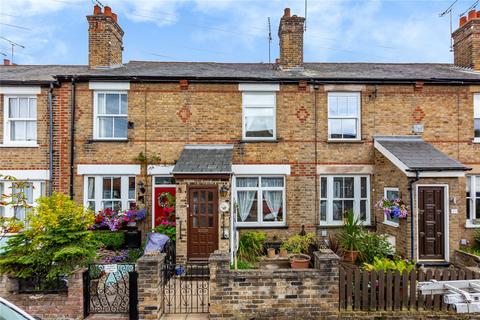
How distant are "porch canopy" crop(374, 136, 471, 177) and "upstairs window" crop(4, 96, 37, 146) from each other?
41.2ft

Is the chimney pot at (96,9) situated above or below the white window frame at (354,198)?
above

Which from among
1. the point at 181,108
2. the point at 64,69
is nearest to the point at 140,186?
the point at 181,108

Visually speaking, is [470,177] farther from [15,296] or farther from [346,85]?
[15,296]

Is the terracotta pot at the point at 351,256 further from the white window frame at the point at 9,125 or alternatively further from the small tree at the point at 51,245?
the white window frame at the point at 9,125

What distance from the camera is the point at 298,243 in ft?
32.4

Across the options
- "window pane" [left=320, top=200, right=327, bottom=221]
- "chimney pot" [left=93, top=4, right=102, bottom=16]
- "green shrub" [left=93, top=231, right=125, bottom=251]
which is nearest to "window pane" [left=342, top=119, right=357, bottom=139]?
"window pane" [left=320, top=200, right=327, bottom=221]

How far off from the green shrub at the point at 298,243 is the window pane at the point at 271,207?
40.2 inches

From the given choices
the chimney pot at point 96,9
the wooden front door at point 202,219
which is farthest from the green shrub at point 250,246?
the chimney pot at point 96,9

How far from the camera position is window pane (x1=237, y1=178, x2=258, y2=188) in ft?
35.4

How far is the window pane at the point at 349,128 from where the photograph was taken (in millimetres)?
11031

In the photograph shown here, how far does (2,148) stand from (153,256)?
828 centimetres

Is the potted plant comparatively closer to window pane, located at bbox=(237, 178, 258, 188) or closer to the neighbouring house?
the neighbouring house

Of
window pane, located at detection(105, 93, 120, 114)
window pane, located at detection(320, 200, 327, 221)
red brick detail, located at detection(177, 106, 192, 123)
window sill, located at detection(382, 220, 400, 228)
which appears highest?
window pane, located at detection(105, 93, 120, 114)

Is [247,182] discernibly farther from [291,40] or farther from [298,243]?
[291,40]
